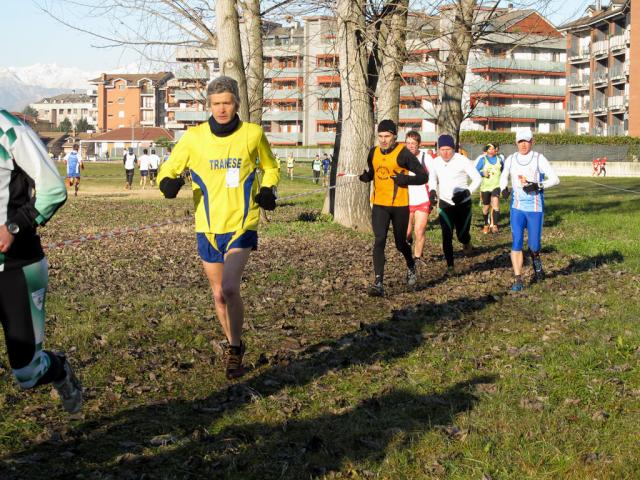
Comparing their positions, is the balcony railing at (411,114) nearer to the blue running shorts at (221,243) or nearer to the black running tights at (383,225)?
the black running tights at (383,225)

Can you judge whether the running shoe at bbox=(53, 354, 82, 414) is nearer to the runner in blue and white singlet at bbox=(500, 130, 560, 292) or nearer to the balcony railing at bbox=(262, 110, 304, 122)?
the runner in blue and white singlet at bbox=(500, 130, 560, 292)

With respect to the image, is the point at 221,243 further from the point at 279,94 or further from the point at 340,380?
the point at 279,94

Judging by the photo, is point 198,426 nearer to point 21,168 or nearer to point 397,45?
point 21,168

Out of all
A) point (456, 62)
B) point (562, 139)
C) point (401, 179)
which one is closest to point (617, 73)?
point (562, 139)

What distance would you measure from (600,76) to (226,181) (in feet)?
292

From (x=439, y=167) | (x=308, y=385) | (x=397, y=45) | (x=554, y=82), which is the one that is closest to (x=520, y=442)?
(x=308, y=385)

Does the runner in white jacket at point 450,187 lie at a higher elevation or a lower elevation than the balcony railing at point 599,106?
lower

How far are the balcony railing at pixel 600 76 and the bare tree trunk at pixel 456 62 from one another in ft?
227

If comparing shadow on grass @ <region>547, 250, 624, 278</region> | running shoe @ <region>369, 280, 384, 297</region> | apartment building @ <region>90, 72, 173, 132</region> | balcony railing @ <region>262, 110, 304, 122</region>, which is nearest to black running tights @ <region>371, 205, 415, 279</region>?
running shoe @ <region>369, 280, 384, 297</region>

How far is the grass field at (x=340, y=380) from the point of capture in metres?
5.52

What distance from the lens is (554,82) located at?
107500mm

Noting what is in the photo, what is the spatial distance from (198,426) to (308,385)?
134 cm

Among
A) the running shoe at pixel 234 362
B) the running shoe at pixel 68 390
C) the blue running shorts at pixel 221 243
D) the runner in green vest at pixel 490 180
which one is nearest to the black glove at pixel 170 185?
the blue running shorts at pixel 221 243

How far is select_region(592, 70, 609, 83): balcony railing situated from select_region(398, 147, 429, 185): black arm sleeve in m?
82.2
